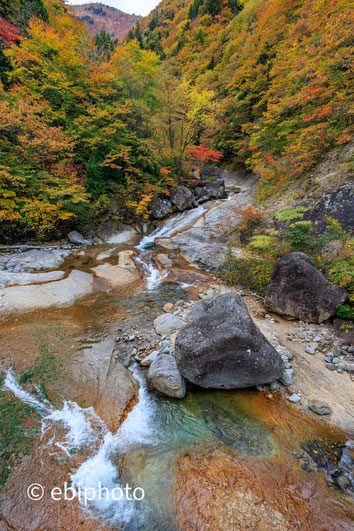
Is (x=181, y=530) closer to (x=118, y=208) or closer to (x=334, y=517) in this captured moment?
(x=334, y=517)

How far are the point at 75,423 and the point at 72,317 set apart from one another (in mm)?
3393

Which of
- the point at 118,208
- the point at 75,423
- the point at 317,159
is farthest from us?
the point at 118,208

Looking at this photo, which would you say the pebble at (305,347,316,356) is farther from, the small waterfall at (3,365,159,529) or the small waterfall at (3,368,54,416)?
the small waterfall at (3,368,54,416)

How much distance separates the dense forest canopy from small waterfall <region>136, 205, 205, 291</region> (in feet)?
6.78

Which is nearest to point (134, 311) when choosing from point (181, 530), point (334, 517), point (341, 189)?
point (181, 530)

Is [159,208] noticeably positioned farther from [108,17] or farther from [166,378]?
[108,17]

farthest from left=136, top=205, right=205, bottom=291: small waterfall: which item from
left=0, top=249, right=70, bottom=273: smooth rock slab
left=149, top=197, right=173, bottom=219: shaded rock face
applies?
left=0, top=249, right=70, bottom=273: smooth rock slab

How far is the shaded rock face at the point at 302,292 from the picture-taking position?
5215 mm

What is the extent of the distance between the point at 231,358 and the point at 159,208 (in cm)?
1310

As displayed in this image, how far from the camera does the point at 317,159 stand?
30.4 feet

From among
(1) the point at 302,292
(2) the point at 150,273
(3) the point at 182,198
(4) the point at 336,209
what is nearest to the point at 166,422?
(1) the point at 302,292

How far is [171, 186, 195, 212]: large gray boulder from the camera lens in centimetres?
1573

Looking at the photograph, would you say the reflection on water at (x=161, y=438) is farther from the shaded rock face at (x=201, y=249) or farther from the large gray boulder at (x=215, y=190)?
the large gray boulder at (x=215, y=190)

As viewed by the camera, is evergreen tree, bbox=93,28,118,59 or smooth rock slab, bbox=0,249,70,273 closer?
smooth rock slab, bbox=0,249,70,273
